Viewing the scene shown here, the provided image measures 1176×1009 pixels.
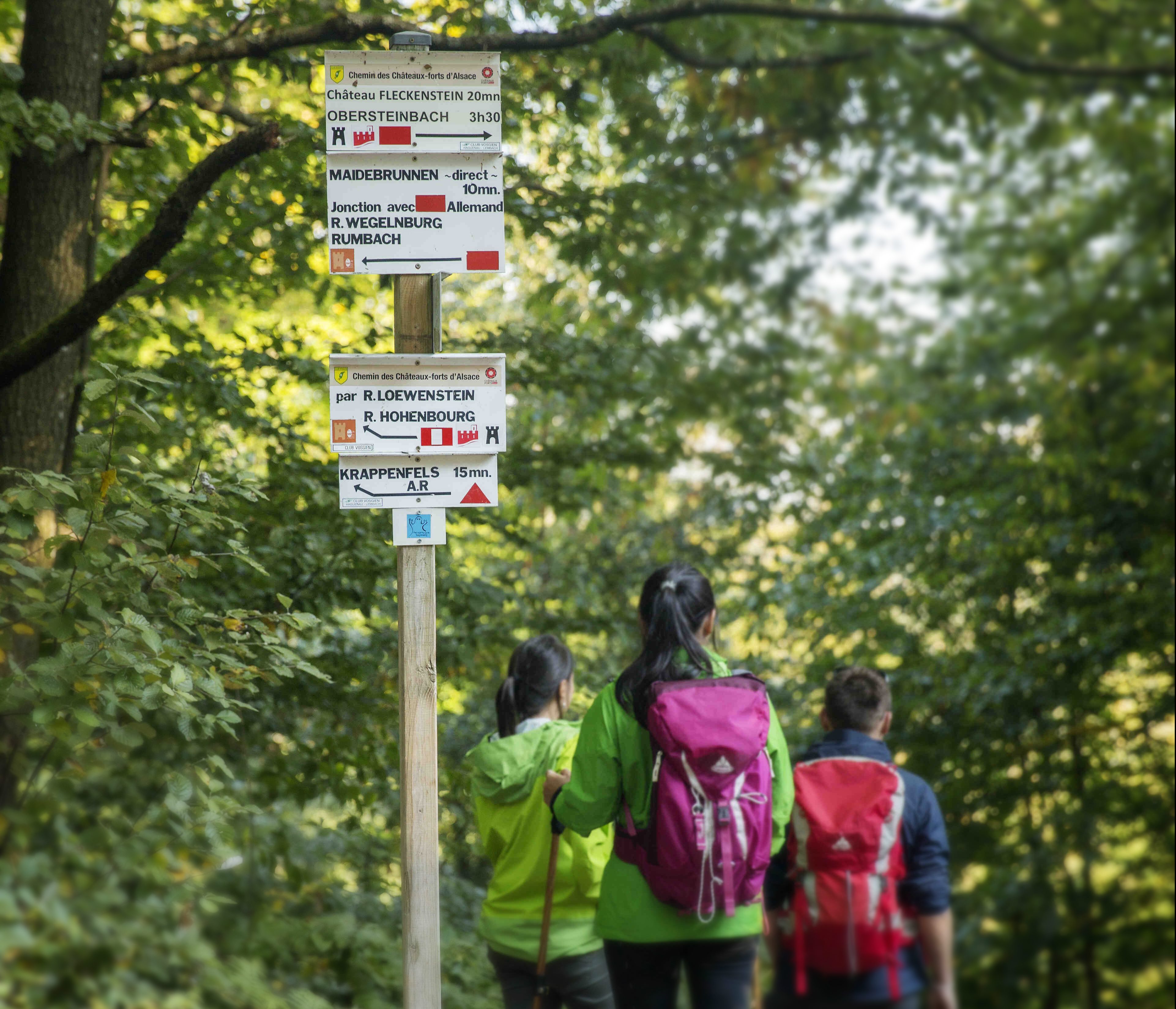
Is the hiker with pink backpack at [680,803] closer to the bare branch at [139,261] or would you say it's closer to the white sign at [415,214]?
the white sign at [415,214]

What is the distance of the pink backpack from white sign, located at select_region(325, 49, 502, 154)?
1.47 metres

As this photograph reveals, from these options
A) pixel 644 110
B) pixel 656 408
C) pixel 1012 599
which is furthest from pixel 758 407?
pixel 1012 599

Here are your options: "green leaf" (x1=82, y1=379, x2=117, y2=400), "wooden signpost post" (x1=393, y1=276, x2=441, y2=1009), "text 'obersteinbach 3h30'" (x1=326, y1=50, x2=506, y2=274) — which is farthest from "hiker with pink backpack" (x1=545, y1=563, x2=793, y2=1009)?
"green leaf" (x1=82, y1=379, x2=117, y2=400)

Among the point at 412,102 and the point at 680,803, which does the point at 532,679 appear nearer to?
the point at 680,803

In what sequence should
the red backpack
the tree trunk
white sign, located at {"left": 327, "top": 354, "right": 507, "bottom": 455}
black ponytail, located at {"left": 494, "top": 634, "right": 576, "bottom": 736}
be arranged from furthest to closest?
the tree trunk < black ponytail, located at {"left": 494, "top": 634, "right": 576, "bottom": 736} < the red backpack < white sign, located at {"left": 327, "top": 354, "right": 507, "bottom": 455}

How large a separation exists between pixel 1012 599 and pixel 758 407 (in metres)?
2.49

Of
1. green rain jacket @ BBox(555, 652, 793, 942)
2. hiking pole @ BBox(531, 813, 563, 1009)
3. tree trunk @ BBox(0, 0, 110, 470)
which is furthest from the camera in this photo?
tree trunk @ BBox(0, 0, 110, 470)

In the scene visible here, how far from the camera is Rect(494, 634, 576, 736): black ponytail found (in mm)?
3166

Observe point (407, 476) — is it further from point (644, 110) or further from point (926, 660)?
point (926, 660)

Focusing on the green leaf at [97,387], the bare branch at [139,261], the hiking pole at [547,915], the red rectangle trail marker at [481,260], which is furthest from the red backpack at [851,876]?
the bare branch at [139,261]

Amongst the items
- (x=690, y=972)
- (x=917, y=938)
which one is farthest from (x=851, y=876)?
(x=690, y=972)

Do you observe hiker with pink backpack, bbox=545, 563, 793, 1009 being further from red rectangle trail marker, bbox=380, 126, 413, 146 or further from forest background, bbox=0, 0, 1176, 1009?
red rectangle trail marker, bbox=380, 126, 413, 146

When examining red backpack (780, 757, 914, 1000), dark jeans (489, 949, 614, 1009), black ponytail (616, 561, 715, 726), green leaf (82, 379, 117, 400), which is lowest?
dark jeans (489, 949, 614, 1009)

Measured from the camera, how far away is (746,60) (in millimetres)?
5664
